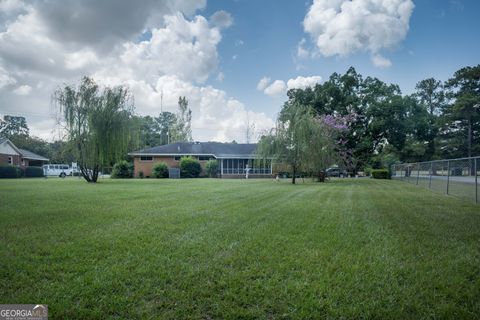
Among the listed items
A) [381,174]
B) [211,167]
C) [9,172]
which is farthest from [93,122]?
[381,174]

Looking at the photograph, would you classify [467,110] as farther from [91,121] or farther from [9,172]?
[9,172]

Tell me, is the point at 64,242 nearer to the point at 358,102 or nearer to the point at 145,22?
the point at 145,22

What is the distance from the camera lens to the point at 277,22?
47.1 ft

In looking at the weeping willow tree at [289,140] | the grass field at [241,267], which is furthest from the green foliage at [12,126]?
the grass field at [241,267]

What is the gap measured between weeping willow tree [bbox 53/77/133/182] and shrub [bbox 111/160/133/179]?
9068 mm

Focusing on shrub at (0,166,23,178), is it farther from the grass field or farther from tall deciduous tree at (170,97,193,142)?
the grass field

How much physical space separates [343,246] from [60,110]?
2376 centimetres

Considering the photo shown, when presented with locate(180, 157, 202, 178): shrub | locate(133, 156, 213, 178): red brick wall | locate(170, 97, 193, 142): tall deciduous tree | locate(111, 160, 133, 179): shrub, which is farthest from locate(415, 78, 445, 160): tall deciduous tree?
locate(111, 160, 133, 179): shrub

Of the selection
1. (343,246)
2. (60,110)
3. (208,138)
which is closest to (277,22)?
(343,246)

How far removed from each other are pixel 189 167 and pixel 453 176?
76.5ft

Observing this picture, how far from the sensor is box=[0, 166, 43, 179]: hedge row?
95.5 feet

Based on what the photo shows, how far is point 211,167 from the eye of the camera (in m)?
31.2

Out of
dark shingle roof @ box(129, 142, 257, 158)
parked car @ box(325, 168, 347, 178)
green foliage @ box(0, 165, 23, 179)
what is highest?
dark shingle roof @ box(129, 142, 257, 158)

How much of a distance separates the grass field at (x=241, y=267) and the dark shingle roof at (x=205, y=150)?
88.6ft
